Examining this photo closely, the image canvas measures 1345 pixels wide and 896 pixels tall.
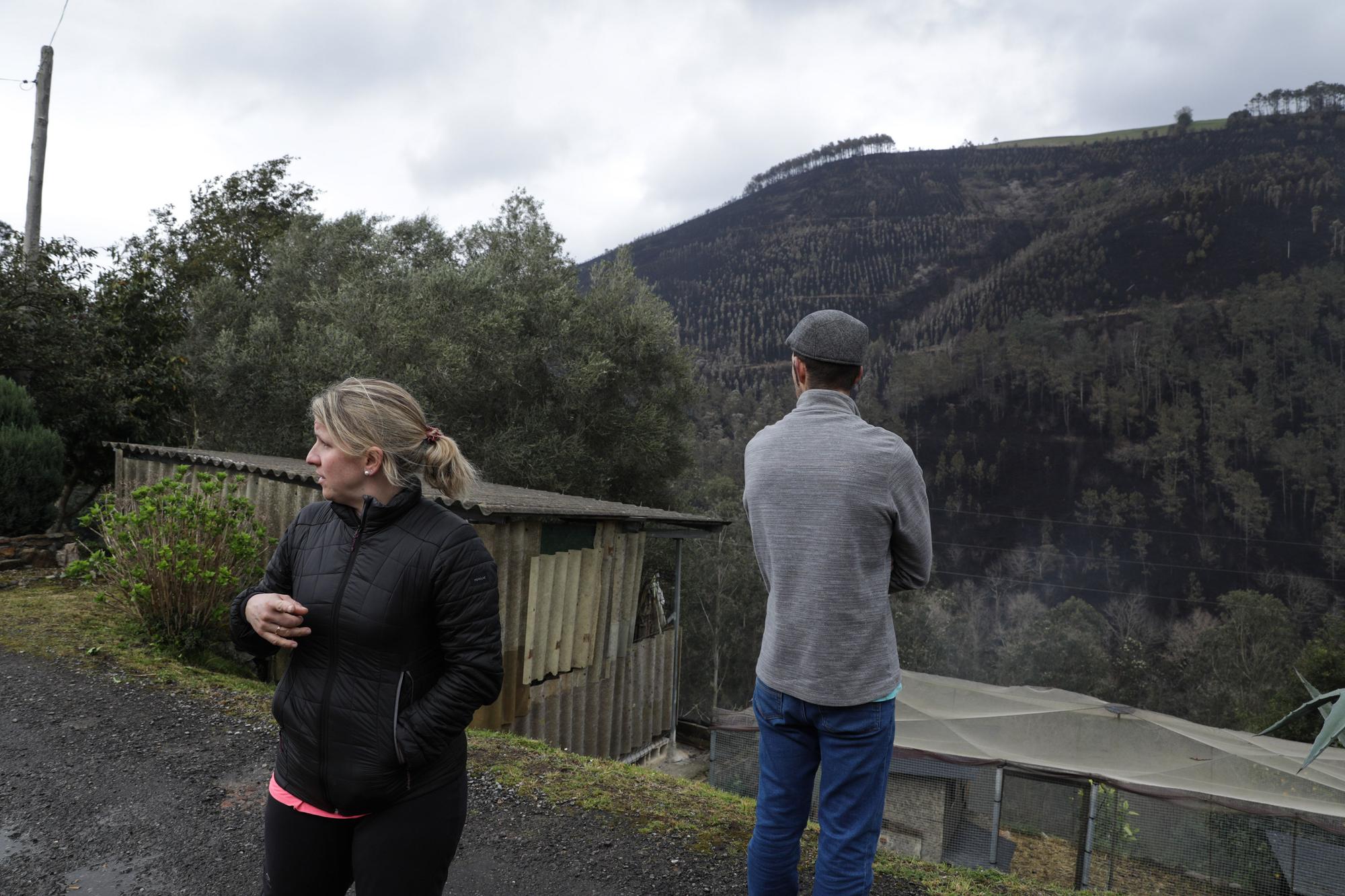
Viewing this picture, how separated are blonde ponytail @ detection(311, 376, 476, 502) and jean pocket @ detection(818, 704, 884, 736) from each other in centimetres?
92

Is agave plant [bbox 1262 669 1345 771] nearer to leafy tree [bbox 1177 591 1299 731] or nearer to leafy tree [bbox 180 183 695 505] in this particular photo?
leafy tree [bbox 180 183 695 505]

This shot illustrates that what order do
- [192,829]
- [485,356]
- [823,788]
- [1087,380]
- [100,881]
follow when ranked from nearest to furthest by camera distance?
[823,788]
[100,881]
[192,829]
[485,356]
[1087,380]

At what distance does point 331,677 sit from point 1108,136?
188124 millimetres

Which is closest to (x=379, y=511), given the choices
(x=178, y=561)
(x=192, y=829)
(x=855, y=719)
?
(x=855, y=719)

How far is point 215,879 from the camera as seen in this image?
9.87 ft

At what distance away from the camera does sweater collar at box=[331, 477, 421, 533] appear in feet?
5.49

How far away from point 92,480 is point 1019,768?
523 inches

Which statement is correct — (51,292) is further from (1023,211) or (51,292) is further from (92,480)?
(1023,211)

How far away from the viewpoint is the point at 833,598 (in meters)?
1.82

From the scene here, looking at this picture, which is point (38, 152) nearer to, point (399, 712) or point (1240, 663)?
point (399, 712)

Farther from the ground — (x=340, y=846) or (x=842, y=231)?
(x=842, y=231)

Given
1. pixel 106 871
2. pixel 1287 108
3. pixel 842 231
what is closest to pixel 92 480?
pixel 106 871

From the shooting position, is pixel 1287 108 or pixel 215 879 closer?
pixel 215 879

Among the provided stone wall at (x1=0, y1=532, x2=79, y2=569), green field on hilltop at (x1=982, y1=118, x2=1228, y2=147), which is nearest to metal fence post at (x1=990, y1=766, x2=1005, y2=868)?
stone wall at (x1=0, y1=532, x2=79, y2=569)
